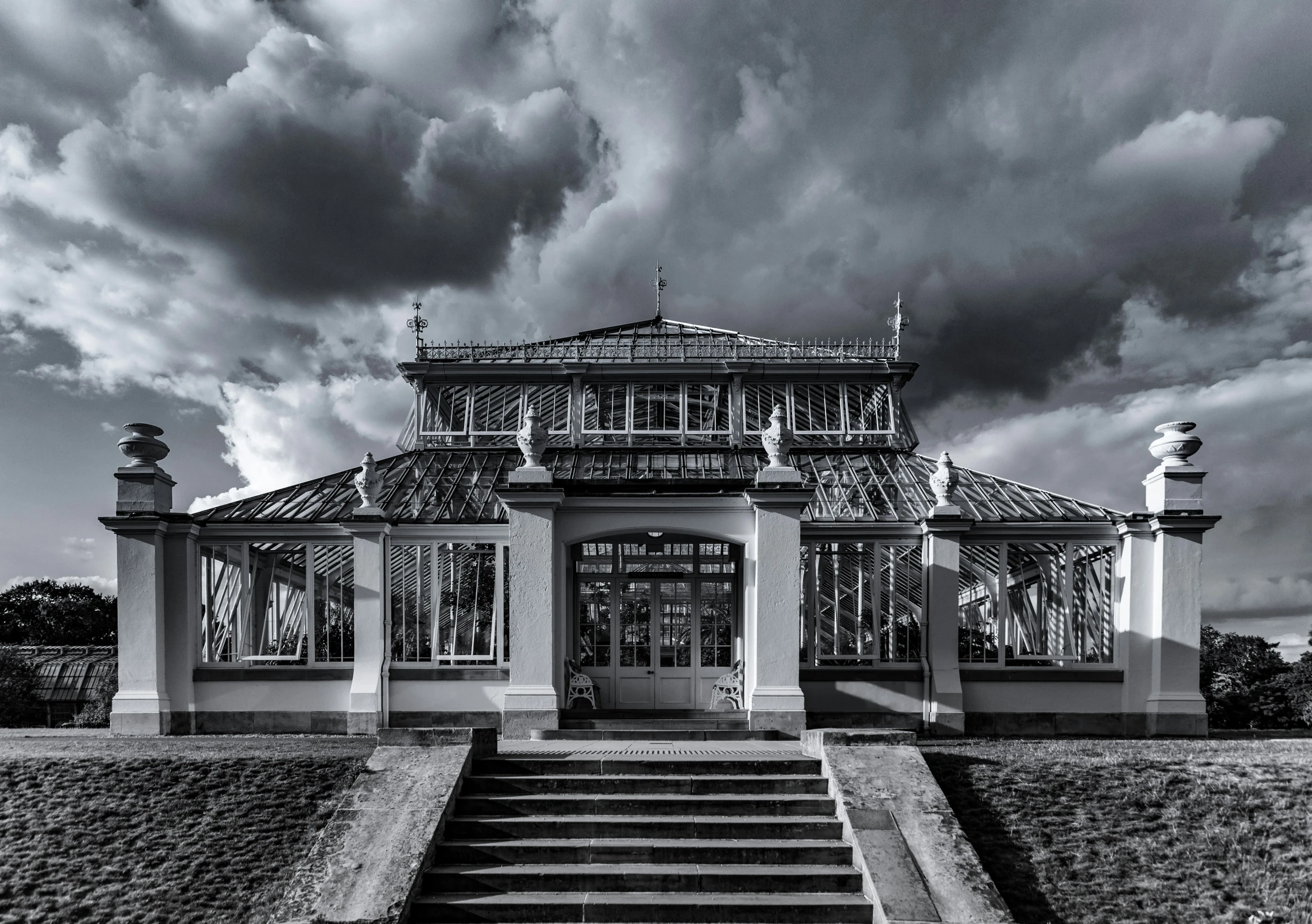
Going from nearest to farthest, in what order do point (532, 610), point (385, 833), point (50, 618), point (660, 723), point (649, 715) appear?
point (385, 833)
point (532, 610)
point (660, 723)
point (649, 715)
point (50, 618)

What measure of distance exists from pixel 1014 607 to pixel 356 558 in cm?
1332

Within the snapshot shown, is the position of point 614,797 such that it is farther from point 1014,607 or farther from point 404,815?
point 1014,607

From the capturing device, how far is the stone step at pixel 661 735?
506 inches

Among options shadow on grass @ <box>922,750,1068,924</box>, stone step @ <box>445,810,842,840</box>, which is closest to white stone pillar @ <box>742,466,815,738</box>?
shadow on grass @ <box>922,750,1068,924</box>

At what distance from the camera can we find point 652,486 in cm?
1402

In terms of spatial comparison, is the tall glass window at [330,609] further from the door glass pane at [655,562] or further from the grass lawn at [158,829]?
the grass lawn at [158,829]

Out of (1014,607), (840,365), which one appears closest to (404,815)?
(1014,607)

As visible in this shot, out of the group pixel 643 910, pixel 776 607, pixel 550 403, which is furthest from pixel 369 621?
pixel 550 403

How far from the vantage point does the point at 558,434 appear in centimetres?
2089

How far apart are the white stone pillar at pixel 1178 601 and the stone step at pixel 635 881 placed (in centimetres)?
985

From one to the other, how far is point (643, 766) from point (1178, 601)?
1079 cm

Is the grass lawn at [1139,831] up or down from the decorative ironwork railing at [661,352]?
down

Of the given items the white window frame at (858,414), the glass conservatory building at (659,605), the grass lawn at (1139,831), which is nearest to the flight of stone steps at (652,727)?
the glass conservatory building at (659,605)

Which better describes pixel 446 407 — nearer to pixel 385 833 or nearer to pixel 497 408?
pixel 497 408
